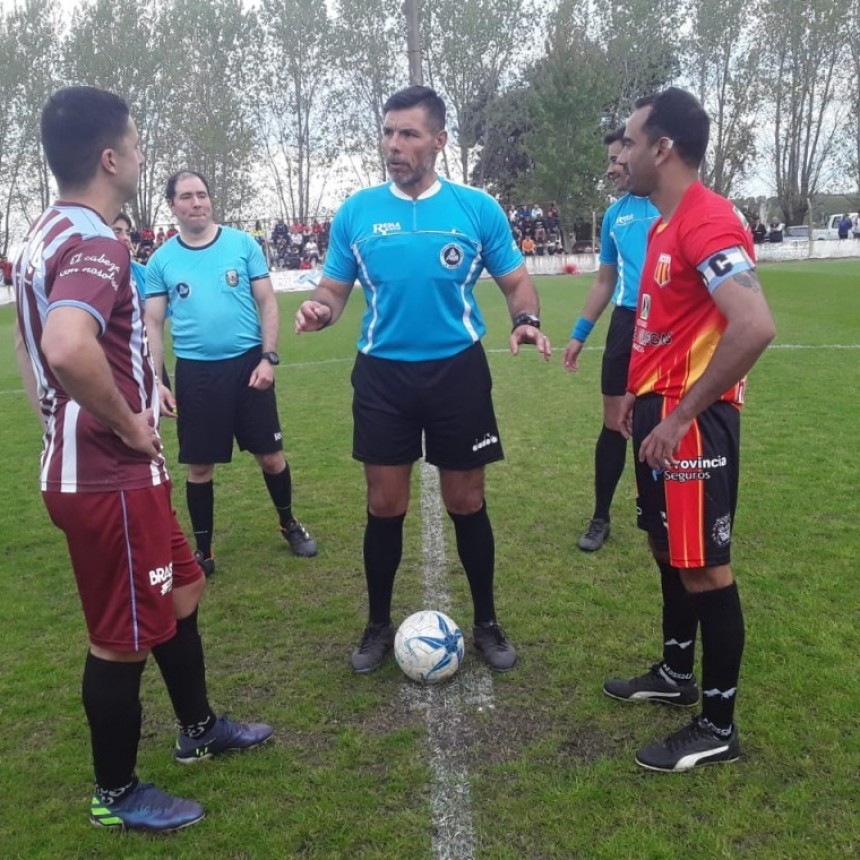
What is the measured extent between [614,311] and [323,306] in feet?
6.81

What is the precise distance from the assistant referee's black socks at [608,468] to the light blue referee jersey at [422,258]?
73.5 inches

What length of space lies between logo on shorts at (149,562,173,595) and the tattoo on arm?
6.74 ft

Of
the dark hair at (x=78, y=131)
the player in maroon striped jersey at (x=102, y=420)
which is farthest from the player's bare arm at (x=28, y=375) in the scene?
the dark hair at (x=78, y=131)

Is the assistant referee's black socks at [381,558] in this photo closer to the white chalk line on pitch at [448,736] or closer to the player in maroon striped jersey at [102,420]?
the white chalk line on pitch at [448,736]

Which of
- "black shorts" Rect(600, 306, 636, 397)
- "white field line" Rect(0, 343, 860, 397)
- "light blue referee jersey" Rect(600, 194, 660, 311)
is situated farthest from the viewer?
"white field line" Rect(0, 343, 860, 397)

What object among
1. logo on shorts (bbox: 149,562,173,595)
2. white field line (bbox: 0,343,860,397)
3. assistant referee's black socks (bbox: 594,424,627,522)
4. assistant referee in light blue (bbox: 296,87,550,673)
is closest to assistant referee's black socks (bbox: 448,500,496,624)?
assistant referee in light blue (bbox: 296,87,550,673)

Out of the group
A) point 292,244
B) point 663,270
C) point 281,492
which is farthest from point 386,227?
point 292,244

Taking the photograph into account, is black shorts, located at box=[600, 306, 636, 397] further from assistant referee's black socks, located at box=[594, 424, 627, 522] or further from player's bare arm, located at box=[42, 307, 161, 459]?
player's bare arm, located at box=[42, 307, 161, 459]

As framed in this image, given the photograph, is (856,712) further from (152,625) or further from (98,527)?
(98,527)

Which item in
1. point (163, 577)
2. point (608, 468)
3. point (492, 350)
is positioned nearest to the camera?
point (163, 577)

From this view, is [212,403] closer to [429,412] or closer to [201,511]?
[201,511]

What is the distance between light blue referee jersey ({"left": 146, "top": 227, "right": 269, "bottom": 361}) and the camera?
4785mm

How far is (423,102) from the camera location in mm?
3492

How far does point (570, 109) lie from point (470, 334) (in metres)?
43.8
